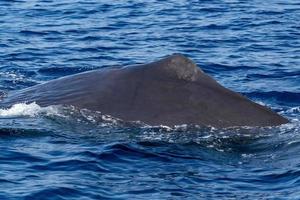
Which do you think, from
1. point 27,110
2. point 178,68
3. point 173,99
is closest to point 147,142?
point 173,99

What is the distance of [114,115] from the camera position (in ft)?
41.8

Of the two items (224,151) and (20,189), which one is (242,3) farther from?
(20,189)

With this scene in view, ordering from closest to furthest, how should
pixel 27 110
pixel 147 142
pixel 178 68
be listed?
pixel 147 142
pixel 178 68
pixel 27 110

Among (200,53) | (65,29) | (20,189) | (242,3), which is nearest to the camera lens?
(20,189)

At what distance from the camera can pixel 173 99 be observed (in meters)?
12.7

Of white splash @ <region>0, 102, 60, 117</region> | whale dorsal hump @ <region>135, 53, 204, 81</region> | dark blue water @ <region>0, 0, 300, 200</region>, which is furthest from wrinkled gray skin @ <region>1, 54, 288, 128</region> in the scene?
white splash @ <region>0, 102, 60, 117</region>

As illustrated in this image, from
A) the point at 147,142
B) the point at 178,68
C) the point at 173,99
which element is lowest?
the point at 147,142

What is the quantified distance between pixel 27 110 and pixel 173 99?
2.39 meters

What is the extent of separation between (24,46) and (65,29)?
10.6ft

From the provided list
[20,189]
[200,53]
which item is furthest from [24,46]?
[20,189]

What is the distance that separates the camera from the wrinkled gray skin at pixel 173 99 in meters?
12.5

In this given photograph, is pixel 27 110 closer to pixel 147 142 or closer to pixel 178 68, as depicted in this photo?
pixel 147 142

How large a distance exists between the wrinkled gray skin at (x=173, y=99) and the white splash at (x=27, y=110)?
0.42m

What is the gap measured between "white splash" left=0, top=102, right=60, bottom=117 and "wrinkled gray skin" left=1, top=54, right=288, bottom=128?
0.42 metres
